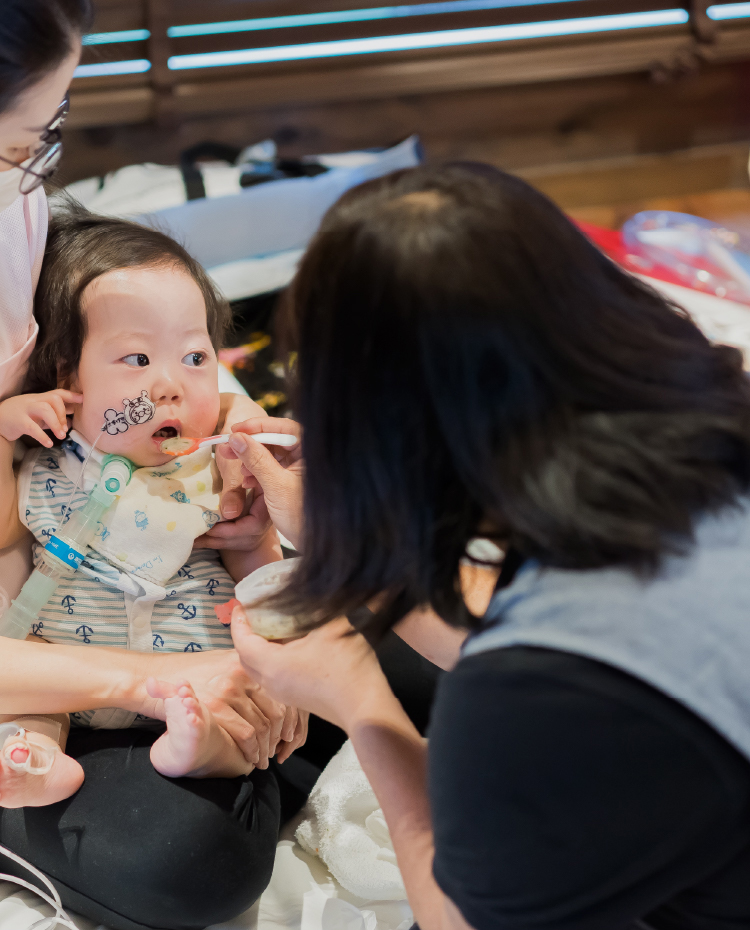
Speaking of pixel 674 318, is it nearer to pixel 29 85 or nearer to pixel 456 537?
pixel 456 537

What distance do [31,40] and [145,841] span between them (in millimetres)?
826

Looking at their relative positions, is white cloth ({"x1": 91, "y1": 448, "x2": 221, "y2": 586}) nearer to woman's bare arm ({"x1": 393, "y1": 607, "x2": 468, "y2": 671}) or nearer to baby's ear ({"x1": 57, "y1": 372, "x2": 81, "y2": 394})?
baby's ear ({"x1": 57, "y1": 372, "x2": 81, "y2": 394})

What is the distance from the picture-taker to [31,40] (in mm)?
820

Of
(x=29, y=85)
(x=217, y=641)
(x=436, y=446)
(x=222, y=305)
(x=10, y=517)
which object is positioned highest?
(x=29, y=85)

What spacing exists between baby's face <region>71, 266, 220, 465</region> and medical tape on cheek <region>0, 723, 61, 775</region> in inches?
14.0

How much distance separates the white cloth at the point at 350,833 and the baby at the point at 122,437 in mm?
157

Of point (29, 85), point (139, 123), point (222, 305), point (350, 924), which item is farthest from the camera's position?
point (139, 123)

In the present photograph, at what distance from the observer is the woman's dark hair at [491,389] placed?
1.95 ft

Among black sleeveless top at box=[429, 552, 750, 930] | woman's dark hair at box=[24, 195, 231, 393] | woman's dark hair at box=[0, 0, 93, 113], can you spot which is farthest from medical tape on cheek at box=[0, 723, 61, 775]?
woman's dark hair at box=[0, 0, 93, 113]

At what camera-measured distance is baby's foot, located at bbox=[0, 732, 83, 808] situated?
92 centimetres

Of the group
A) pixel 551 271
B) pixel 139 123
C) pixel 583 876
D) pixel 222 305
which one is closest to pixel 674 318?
pixel 551 271

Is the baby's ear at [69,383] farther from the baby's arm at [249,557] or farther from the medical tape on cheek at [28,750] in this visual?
the medical tape on cheek at [28,750]

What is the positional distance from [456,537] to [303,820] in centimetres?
69

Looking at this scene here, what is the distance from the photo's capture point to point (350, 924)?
→ 1.04 meters
